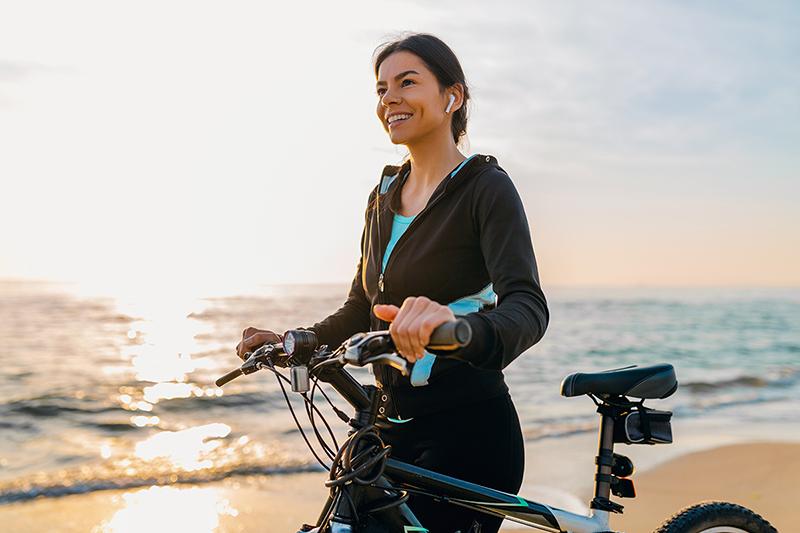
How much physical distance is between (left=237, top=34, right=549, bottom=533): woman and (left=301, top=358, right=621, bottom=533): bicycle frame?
102 millimetres

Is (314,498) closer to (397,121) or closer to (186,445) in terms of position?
(186,445)

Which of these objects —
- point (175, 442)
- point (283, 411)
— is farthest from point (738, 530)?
point (283, 411)

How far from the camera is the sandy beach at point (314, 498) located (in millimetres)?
6336

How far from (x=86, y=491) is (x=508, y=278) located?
5966 millimetres

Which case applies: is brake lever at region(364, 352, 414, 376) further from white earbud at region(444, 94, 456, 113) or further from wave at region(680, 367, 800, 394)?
wave at region(680, 367, 800, 394)

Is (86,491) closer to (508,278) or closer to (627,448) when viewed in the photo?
(627,448)

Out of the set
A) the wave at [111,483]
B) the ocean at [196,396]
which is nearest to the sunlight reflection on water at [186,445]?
the ocean at [196,396]

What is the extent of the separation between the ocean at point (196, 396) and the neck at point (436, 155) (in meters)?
5.42

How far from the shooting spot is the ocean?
8406 millimetres

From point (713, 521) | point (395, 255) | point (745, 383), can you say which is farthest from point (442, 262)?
point (745, 383)

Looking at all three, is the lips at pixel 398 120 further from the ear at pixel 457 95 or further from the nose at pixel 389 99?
the ear at pixel 457 95

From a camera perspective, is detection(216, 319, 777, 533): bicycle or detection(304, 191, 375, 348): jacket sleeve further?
detection(304, 191, 375, 348): jacket sleeve

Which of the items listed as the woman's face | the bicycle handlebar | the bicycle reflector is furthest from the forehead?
the bicycle handlebar

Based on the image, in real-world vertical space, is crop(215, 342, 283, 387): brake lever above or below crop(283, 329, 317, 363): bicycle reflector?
below
